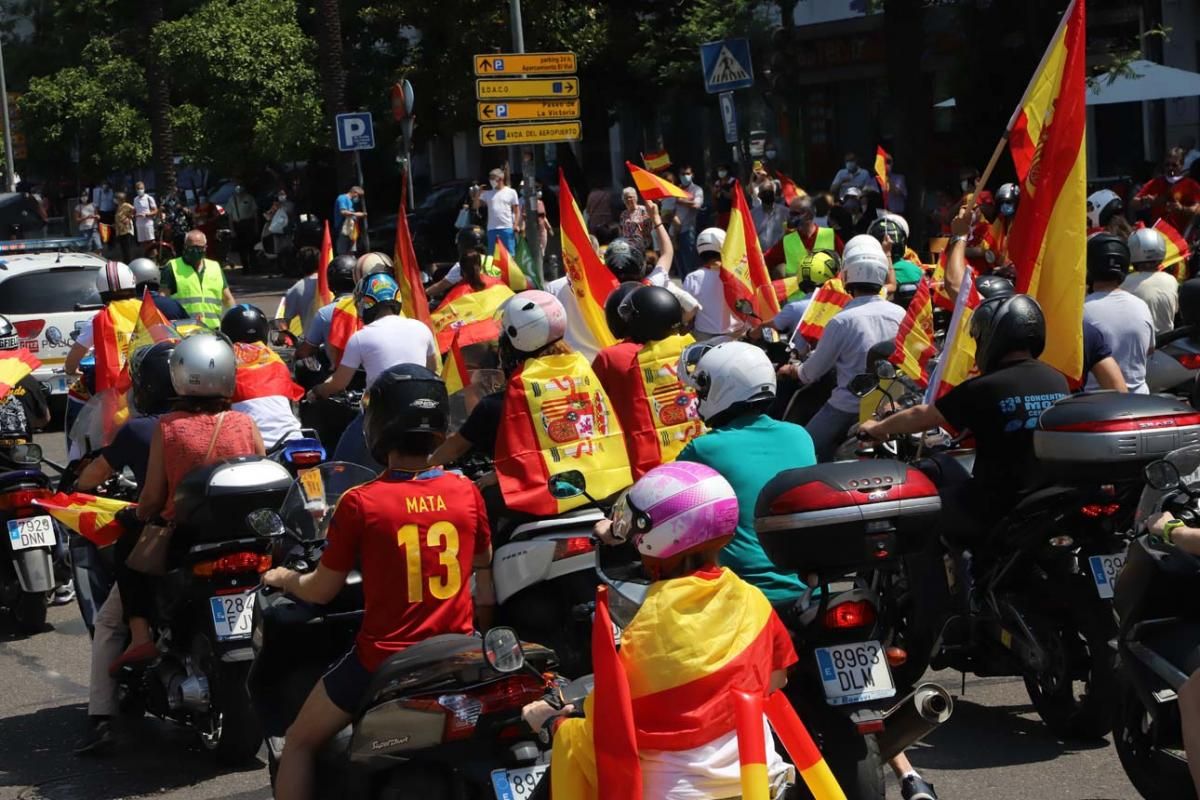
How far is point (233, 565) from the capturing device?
664 centimetres

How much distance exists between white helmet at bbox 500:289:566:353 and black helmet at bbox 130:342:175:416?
1320mm

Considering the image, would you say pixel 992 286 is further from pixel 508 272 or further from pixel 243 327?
pixel 508 272

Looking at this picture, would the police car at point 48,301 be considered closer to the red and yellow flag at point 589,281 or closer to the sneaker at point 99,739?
the red and yellow flag at point 589,281

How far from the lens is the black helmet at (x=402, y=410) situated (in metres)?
5.14

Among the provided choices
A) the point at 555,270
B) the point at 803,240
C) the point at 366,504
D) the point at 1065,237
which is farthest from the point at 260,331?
the point at 555,270

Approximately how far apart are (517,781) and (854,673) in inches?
42.3

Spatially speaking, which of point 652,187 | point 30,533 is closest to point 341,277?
point 652,187

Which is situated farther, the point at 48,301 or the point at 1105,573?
the point at 48,301

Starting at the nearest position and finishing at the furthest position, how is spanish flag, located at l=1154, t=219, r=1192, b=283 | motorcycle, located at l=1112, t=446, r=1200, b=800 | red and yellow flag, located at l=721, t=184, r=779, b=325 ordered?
motorcycle, located at l=1112, t=446, r=1200, b=800 → red and yellow flag, located at l=721, t=184, r=779, b=325 → spanish flag, located at l=1154, t=219, r=1192, b=283

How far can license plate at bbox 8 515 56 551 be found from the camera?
30.6ft

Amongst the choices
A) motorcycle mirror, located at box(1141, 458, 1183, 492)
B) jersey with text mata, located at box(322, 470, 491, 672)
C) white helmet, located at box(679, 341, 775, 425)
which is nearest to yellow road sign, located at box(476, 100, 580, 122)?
white helmet, located at box(679, 341, 775, 425)

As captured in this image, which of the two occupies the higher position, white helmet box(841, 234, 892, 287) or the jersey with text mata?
white helmet box(841, 234, 892, 287)

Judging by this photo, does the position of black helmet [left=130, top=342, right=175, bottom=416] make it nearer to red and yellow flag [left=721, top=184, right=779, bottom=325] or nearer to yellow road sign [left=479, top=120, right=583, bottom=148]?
red and yellow flag [left=721, top=184, right=779, bottom=325]

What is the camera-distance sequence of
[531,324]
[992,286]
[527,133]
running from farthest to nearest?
[527,133] → [992,286] → [531,324]
